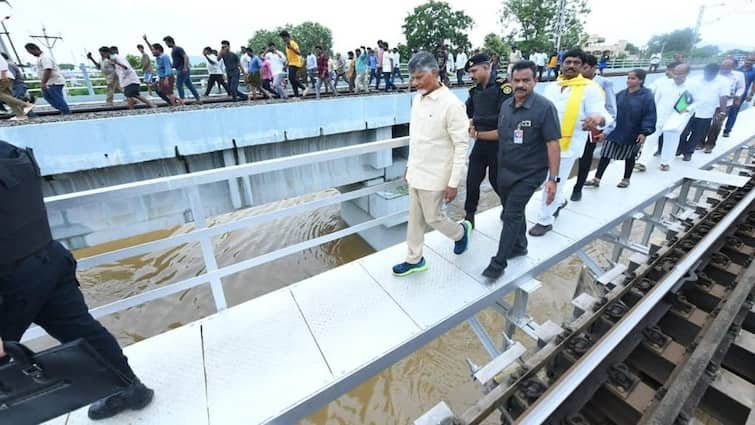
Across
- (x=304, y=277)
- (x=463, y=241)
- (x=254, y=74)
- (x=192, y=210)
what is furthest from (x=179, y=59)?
(x=463, y=241)

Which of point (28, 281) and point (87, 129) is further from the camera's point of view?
point (87, 129)

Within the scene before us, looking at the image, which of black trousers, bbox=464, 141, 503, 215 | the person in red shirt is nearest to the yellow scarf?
black trousers, bbox=464, 141, 503, 215

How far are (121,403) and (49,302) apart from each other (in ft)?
2.44

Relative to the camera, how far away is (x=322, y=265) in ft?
29.3

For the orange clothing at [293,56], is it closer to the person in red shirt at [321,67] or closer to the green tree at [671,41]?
the person in red shirt at [321,67]

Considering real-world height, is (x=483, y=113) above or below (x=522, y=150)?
above

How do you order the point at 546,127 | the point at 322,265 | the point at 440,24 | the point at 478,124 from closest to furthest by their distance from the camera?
1. the point at 546,127
2. the point at 478,124
3. the point at 322,265
4. the point at 440,24

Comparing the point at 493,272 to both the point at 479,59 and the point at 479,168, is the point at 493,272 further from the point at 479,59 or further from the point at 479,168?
the point at 479,59

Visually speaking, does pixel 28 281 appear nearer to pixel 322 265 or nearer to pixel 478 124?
pixel 478 124

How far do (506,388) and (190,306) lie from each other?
6.82 metres

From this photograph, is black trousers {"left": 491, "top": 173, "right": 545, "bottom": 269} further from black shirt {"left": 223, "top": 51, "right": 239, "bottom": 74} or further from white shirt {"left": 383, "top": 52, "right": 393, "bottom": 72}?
white shirt {"left": 383, "top": 52, "right": 393, "bottom": 72}

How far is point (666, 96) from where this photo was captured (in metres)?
5.63

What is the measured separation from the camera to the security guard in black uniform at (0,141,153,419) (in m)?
1.38

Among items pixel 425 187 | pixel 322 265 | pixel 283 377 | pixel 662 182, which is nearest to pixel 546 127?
pixel 425 187
